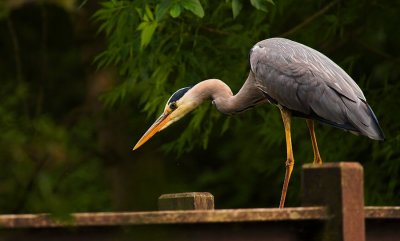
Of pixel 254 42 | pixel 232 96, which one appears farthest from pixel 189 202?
pixel 254 42

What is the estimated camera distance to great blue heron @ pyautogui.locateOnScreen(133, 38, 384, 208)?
220 inches

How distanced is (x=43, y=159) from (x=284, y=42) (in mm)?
4960

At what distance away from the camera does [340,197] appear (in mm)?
2482

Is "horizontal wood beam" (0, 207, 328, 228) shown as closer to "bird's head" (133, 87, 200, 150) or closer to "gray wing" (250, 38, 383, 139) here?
"gray wing" (250, 38, 383, 139)

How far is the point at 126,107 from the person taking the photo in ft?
27.9

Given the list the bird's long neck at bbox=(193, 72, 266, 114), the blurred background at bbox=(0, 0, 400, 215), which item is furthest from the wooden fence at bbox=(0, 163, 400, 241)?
the bird's long neck at bbox=(193, 72, 266, 114)

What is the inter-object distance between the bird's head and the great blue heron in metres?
0.24

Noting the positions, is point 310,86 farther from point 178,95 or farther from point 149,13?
point 149,13

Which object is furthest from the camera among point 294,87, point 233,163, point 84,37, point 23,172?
point 233,163

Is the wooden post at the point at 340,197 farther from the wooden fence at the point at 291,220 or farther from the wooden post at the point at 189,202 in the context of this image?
the wooden post at the point at 189,202

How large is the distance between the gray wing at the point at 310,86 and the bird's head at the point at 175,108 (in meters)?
0.75

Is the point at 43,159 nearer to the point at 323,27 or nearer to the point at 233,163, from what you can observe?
the point at 323,27

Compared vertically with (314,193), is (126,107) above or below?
below

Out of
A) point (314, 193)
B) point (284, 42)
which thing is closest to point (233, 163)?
point (284, 42)
